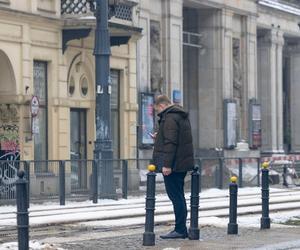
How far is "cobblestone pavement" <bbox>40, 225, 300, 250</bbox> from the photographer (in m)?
14.0

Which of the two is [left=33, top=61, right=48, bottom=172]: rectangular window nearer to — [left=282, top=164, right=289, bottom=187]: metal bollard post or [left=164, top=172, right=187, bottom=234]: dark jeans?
[left=282, top=164, right=289, bottom=187]: metal bollard post

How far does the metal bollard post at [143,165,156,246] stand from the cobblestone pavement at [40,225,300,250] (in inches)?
4.4

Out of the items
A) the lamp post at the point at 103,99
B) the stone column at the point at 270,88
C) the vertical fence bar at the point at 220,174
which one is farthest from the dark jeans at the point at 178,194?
the stone column at the point at 270,88

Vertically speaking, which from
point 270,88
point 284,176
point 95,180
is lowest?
point 284,176

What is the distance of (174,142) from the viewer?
14375mm

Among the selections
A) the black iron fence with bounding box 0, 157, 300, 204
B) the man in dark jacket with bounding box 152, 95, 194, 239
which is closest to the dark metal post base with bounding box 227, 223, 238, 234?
the man in dark jacket with bounding box 152, 95, 194, 239

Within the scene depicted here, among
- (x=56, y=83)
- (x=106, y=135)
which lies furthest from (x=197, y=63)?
(x=106, y=135)

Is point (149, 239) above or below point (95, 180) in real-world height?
below

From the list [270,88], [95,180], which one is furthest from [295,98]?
[95,180]

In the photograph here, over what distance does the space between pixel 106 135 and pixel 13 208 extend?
16.8 ft

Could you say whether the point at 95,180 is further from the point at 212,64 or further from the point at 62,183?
the point at 212,64

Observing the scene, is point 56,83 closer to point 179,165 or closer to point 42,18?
point 42,18

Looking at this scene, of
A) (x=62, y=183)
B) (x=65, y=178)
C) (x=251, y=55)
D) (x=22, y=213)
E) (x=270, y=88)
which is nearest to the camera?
(x=22, y=213)

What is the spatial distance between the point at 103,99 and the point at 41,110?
425cm
